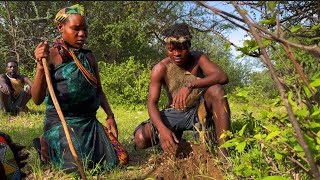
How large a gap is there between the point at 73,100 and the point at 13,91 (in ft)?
17.3

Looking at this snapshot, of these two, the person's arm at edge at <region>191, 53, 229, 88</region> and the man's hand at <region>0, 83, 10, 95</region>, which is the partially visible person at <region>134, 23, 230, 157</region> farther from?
the man's hand at <region>0, 83, 10, 95</region>

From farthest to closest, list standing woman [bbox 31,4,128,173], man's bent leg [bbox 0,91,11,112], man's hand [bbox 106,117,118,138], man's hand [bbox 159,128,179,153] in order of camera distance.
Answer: man's bent leg [bbox 0,91,11,112], man's hand [bbox 106,117,118,138], standing woman [bbox 31,4,128,173], man's hand [bbox 159,128,179,153]

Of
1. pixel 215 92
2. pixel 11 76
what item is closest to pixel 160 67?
pixel 215 92

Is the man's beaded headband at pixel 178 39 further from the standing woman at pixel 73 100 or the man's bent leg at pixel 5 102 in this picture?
the man's bent leg at pixel 5 102

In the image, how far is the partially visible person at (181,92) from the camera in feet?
→ 11.5

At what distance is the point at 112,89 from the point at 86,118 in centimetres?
820

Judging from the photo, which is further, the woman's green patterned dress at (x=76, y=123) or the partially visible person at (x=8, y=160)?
the woman's green patterned dress at (x=76, y=123)

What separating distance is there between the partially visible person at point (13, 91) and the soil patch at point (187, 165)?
17.1 ft

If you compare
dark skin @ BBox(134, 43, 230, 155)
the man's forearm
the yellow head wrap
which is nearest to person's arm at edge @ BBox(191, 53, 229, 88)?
dark skin @ BBox(134, 43, 230, 155)

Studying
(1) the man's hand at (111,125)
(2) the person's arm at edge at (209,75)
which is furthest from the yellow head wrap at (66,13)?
(2) the person's arm at edge at (209,75)

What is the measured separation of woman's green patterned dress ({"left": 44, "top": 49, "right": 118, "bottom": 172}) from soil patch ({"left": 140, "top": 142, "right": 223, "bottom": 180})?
540 mm

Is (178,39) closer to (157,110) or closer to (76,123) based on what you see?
(157,110)

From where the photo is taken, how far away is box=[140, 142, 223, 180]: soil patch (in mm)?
3008

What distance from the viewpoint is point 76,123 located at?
146 inches
